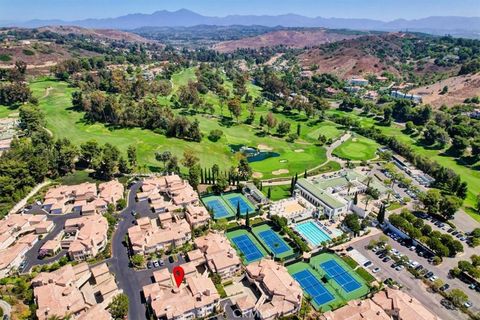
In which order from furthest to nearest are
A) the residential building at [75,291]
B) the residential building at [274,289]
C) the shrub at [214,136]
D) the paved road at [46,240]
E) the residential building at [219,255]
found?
the shrub at [214,136], the paved road at [46,240], the residential building at [219,255], the residential building at [274,289], the residential building at [75,291]

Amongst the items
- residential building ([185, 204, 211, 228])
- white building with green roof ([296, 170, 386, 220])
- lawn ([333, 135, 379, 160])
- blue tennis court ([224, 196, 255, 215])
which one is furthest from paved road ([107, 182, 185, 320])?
lawn ([333, 135, 379, 160])

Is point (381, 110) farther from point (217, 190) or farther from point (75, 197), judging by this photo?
point (75, 197)

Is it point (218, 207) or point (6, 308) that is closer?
point (6, 308)

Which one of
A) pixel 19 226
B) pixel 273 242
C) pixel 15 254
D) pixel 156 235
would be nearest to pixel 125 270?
pixel 156 235

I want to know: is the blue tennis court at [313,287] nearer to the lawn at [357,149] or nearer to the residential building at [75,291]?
the residential building at [75,291]

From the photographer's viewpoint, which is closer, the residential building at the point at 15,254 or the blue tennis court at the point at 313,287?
the blue tennis court at the point at 313,287

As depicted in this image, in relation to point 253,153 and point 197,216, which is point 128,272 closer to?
point 197,216

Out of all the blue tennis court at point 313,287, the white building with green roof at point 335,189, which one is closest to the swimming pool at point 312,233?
the white building with green roof at point 335,189
